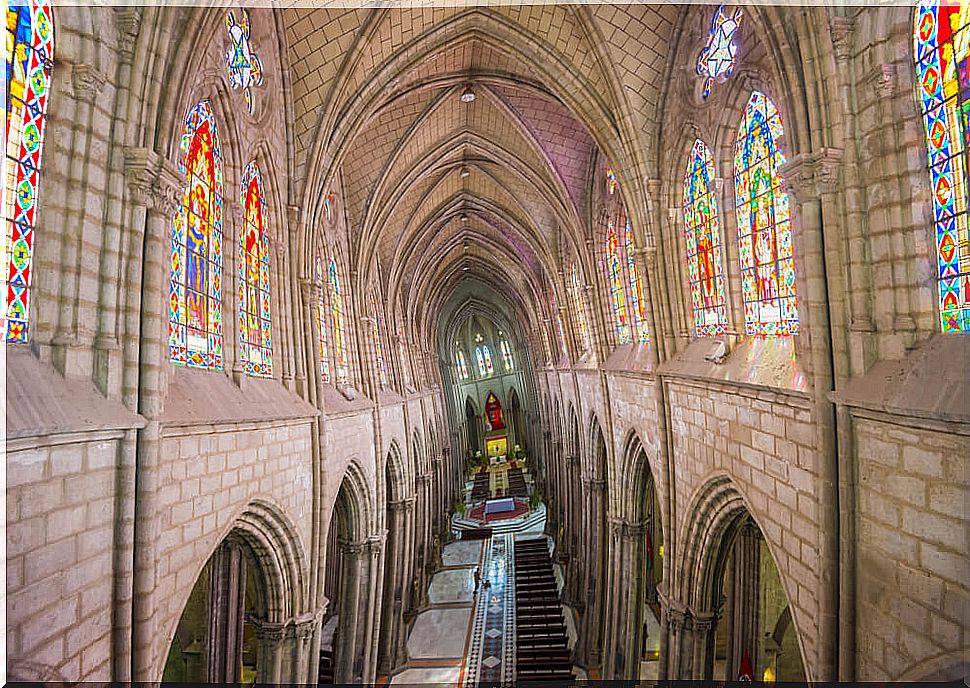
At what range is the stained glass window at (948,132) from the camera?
525 centimetres

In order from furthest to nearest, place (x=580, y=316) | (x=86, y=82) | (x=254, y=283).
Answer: (x=580, y=316) → (x=254, y=283) → (x=86, y=82)

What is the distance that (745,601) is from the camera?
13773 millimetres

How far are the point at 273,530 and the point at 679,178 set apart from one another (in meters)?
9.29

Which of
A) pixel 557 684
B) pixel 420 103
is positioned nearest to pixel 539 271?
pixel 420 103

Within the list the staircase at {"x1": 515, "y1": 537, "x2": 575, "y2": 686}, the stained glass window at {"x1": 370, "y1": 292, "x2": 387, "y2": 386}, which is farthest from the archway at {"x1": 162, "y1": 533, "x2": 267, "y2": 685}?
the staircase at {"x1": 515, "y1": 537, "x2": 575, "y2": 686}

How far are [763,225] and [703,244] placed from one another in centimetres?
192

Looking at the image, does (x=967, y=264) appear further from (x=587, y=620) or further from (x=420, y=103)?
(x=587, y=620)

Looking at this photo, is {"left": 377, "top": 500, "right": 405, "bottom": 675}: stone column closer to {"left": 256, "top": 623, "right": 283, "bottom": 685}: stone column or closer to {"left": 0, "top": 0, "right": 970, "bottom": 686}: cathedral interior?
{"left": 0, "top": 0, "right": 970, "bottom": 686}: cathedral interior

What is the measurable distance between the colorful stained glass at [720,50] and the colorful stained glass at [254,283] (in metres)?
7.69

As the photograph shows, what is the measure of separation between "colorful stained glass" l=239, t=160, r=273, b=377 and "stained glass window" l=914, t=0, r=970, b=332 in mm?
8896

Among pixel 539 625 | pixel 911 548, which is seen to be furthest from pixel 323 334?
pixel 539 625

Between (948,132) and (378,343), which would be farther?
(378,343)

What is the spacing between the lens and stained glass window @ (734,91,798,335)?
8266 mm

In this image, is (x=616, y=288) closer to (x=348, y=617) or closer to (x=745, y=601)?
(x=745, y=601)
